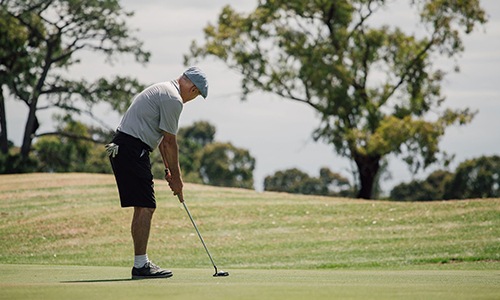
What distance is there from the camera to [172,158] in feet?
28.6

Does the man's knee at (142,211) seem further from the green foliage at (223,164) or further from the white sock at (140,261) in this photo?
the green foliage at (223,164)

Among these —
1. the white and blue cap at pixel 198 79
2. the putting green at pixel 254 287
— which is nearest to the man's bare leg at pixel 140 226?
the putting green at pixel 254 287

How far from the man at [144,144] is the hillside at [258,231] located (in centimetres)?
660

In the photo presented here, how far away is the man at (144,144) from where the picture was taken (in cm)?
857

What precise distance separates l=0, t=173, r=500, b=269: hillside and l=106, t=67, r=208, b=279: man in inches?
260

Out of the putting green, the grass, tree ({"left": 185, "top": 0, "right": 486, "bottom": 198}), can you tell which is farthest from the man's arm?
tree ({"left": 185, "top": 0, "right": 486, "bottom": 198})

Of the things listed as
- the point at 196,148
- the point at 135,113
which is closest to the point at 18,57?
the point at 135,113

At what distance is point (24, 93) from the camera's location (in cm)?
4269

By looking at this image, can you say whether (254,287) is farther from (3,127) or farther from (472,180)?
(472,180)

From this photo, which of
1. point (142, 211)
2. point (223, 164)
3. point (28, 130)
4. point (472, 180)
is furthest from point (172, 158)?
point (223, 164)

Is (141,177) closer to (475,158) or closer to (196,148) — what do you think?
(475,158)

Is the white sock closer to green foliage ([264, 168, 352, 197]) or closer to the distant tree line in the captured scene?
the distant tree line

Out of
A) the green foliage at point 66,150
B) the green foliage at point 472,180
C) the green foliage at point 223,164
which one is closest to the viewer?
the green foliage at point 66,150

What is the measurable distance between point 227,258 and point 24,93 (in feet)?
92.1
